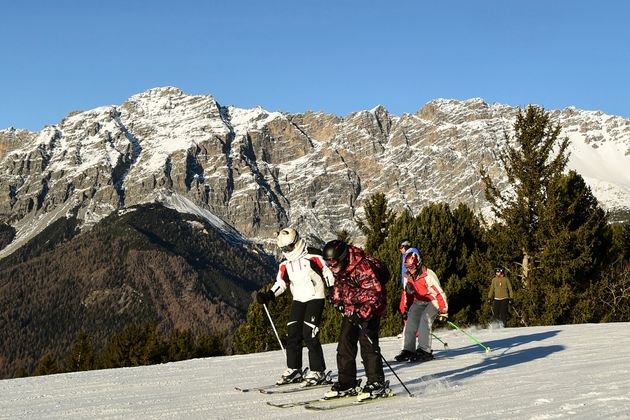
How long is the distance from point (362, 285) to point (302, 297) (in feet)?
5.68

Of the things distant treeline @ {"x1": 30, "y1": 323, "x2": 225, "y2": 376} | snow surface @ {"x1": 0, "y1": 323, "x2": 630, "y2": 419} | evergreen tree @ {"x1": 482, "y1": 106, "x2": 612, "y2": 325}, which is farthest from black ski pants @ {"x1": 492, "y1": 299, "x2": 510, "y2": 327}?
distant treeline @ {"x1": 30, "y1": 323, "x2": 225, "y2": 376}

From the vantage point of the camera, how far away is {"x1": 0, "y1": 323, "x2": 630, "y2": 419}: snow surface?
775cm

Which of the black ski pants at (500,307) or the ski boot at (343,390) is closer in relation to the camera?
the ski boot at (343,390)

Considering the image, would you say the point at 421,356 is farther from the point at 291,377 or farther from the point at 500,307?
the point at 500,307

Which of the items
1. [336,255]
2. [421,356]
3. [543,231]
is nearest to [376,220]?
[543,231]

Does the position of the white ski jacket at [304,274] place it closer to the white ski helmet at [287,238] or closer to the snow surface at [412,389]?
the white ski helmet at [287,238]

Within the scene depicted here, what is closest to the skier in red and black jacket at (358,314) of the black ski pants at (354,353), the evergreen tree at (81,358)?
the black ski pants at (354,353)

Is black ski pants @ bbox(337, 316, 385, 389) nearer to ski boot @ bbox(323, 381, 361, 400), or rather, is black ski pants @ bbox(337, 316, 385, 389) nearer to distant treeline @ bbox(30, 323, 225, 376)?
ski boot @ bbox(323, 381, 361, 400)

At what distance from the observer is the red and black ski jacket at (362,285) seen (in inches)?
335

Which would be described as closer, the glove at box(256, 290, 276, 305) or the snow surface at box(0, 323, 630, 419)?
the snow surface at box(0, 323, 630, 419)

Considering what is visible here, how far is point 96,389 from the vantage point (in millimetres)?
10469

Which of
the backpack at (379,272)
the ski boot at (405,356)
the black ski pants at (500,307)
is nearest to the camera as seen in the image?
the backpack at (379,272)

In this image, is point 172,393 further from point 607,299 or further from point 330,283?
point 607,299

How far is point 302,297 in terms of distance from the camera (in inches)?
396
